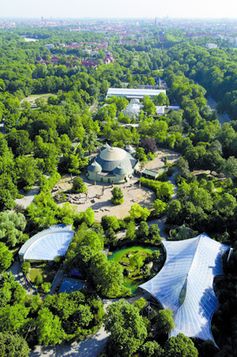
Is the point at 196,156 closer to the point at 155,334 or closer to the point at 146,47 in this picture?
the point at 155,334

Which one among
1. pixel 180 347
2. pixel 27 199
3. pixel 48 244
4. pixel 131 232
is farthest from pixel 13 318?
pixel 27 199

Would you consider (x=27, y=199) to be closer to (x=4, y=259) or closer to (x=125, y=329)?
(x=4, y=259)

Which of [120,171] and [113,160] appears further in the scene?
[113,160]

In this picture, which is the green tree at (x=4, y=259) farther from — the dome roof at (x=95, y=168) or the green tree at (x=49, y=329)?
the dome roof at (x=95, y=168)

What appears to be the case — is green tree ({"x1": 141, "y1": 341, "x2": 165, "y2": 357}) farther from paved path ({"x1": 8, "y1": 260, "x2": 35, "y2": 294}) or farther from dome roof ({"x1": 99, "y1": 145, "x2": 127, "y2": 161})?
dome roof ({"x1": 99, "y1": 145, "x2": 127, "y2": 161})

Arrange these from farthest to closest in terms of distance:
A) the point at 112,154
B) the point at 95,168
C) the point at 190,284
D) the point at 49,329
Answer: the point at 112,154 < the point at 95,168 < the point at 190,284 < the point at 49,329

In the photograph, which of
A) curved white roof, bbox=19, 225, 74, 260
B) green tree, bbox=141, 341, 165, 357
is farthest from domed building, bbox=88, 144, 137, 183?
green tree, bbox=141, 341, 165, 357
